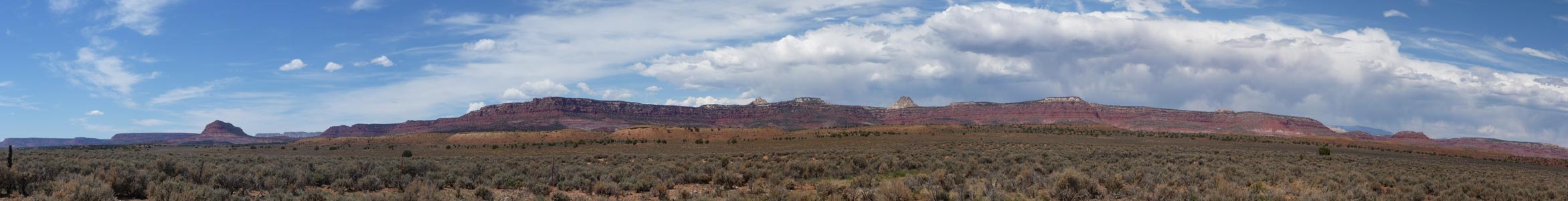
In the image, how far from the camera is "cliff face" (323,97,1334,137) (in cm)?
14738

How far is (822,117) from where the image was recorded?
582 ft

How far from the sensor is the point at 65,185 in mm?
13445

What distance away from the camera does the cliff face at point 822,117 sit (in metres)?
147

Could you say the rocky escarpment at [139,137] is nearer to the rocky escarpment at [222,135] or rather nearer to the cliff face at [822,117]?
the rocky escarpment at [222,135]

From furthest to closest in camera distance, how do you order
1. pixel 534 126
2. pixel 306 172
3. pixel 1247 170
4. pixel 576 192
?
1. pixel 534 126
2. pixel 1247 170
3. pixel 306 172
4. pixel 576 192

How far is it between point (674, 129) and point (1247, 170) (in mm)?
70148

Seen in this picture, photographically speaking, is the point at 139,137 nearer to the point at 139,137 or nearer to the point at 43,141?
the point at 139,137

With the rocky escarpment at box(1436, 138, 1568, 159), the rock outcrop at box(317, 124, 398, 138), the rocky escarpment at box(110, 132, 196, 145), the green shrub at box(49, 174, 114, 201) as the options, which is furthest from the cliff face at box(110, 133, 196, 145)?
the rocky escarpment at box(1436, 138, 1568, 159)

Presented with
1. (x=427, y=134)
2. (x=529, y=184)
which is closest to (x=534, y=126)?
(x=427, y=134)

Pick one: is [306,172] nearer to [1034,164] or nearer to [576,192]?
[576,192]

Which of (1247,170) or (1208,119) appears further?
(1208,119)

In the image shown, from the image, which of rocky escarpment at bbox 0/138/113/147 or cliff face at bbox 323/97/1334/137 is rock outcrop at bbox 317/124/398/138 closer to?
cliff face at bbox 323/97/1334/137

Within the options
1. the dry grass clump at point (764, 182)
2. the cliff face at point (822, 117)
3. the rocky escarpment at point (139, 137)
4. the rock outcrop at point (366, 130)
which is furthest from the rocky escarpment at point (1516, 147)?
the rocky escarpment at point (139, 137)

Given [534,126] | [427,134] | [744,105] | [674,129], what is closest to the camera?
[674,129]
